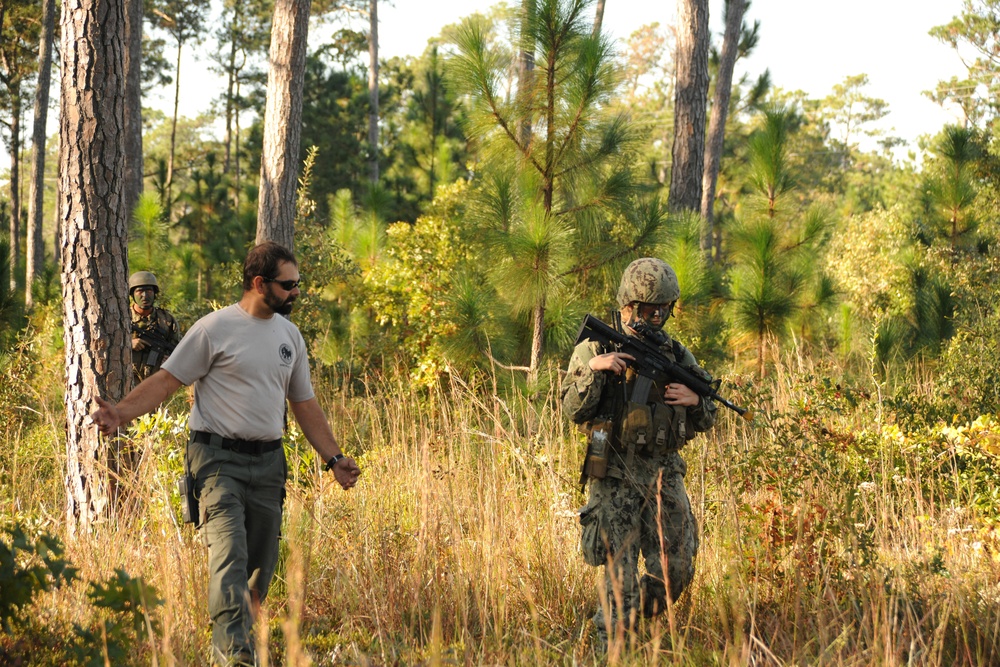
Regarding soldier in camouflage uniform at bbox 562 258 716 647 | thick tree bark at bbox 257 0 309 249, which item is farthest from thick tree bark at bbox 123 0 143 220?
soldier in camouflage uniform at bbox 562 258 716 647

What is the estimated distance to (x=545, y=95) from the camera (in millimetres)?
6691

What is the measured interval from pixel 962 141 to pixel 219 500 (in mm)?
8912

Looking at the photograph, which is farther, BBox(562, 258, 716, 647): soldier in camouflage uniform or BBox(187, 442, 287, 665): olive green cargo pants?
BBox(562, 258, 716, 647): soldier in camouflage uniform

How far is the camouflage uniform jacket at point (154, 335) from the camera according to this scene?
724 cm

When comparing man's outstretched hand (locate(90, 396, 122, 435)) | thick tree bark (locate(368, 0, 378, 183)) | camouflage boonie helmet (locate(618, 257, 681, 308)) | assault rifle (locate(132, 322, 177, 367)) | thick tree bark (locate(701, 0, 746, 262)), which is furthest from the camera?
thick tree bark (locate(368, 0, 378, 183))

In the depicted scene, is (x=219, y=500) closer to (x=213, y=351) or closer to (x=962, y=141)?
(x=213, y=351)

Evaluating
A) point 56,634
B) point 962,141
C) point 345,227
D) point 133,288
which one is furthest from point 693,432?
point 345,227

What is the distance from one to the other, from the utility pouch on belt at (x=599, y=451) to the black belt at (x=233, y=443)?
4.01 ft

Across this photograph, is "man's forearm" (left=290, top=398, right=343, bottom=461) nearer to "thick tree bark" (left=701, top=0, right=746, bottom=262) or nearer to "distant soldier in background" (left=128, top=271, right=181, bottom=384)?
"distant soldier in background" (left=128, top=271, right=181, bottom=384)

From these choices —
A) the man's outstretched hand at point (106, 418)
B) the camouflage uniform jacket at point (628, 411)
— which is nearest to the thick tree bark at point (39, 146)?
the man's outstretched hand at point (106, 418)

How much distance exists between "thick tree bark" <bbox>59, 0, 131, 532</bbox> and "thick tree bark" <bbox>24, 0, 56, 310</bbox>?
41.1 ft

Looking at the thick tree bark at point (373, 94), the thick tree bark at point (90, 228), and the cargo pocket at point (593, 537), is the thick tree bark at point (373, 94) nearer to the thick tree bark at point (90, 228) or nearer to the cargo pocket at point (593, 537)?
the thick tree bark at point (90, 228)

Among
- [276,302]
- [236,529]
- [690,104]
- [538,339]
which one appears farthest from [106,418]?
[690,104]

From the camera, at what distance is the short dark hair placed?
343 centimetres
